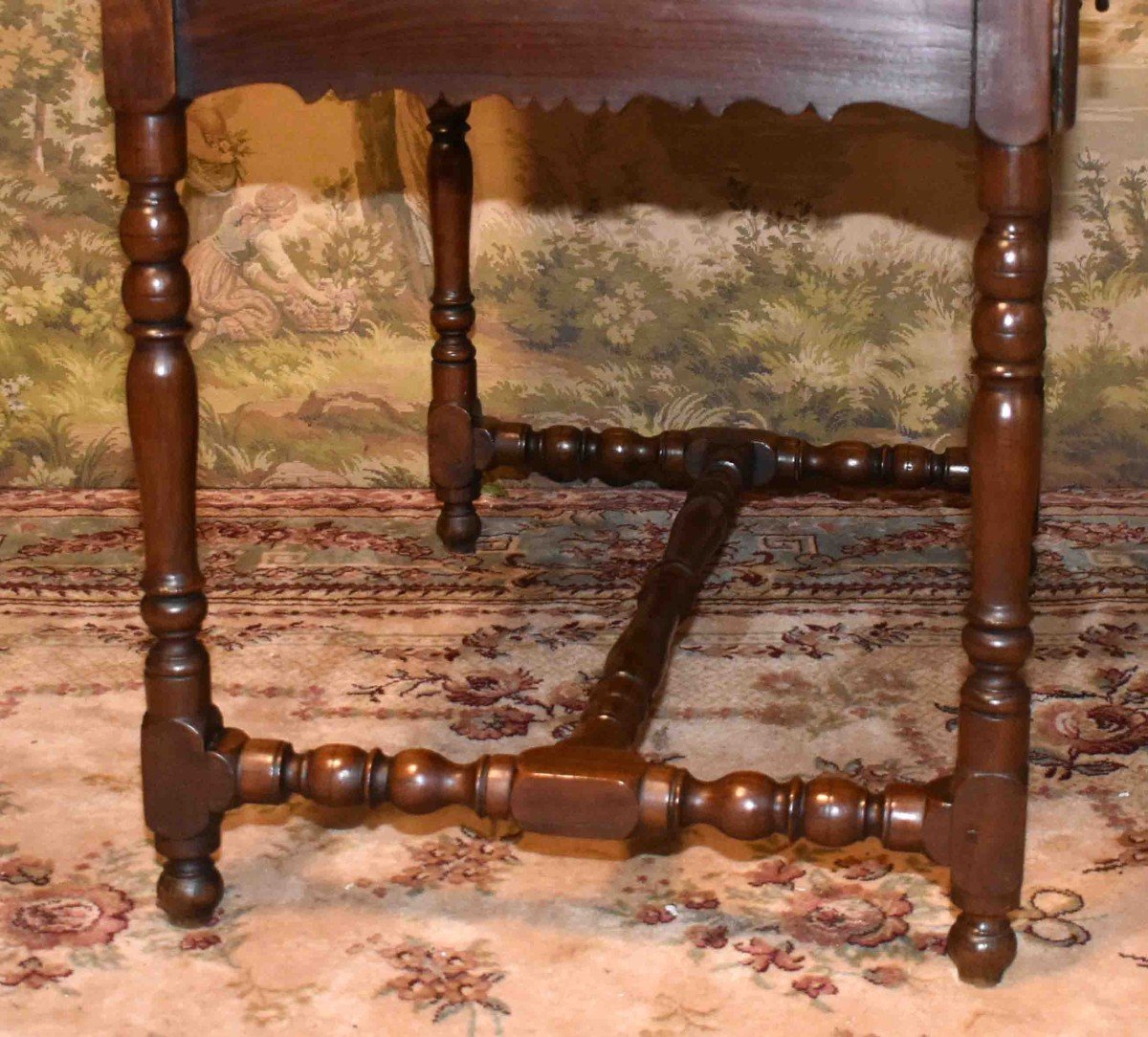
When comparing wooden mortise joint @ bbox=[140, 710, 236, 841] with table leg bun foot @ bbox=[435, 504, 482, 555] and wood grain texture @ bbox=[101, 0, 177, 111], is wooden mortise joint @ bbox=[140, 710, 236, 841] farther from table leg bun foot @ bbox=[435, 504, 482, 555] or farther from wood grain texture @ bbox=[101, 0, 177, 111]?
table leg bun foot @ bbox=[435, 504, 482, 555]

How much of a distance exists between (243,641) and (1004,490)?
0.99 m

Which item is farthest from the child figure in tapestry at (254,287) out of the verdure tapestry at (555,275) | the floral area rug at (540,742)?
the floral area rug at (540,742)

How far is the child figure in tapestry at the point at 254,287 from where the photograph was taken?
2424mm

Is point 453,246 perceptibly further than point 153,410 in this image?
Yes

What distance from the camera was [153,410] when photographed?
1256mm

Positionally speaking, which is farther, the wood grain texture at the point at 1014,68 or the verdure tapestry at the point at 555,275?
the verdure tapestry at the point at 555,275

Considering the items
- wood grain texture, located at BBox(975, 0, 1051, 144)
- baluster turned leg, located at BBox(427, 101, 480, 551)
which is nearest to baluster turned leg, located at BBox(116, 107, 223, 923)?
wood grain texture, located at BBox(975, 0, 1051, 144)

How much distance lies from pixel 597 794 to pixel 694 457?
0.87 meters

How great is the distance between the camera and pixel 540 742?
1.63 metres

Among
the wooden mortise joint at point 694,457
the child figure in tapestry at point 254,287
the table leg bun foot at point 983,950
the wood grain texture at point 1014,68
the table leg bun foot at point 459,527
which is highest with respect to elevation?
the wood grain texture at point 1014,68

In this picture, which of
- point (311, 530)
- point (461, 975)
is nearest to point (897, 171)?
point (311, 530)

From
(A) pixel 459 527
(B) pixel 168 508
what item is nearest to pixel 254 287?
(A) pixel 459 527

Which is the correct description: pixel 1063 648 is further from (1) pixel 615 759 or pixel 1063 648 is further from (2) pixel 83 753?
(2) pixel 83 753

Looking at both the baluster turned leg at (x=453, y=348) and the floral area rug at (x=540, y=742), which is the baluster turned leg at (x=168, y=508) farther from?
the baluster turned leg at (x=453, y=348)
